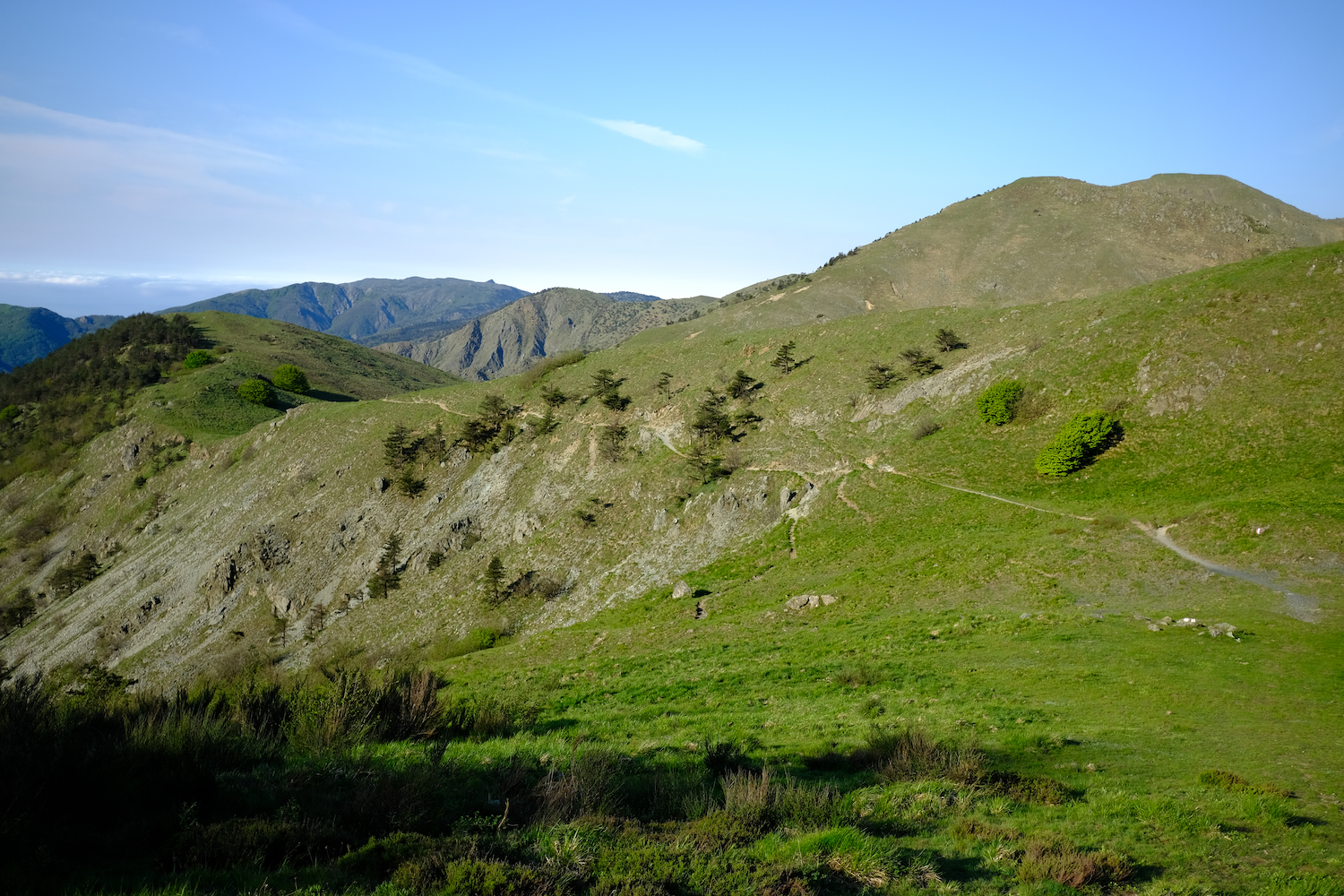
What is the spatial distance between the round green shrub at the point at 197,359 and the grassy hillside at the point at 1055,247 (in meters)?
76.5

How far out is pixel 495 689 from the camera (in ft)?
67.7

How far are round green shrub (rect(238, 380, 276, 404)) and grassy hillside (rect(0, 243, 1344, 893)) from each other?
61.5ft

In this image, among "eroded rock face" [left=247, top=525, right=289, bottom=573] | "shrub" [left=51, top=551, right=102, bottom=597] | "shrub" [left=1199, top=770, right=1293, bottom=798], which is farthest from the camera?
"shrub" [left=51, top=551, right=102, bottom=597]

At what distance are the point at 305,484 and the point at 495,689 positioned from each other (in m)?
40.9

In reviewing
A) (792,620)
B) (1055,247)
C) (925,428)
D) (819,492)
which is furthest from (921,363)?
(1055,247)

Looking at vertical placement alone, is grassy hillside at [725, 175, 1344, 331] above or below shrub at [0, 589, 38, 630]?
above

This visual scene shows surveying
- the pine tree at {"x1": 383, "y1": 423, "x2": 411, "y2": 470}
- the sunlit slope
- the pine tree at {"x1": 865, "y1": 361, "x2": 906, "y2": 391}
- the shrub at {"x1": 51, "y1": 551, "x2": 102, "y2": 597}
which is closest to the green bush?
the sunlit slope

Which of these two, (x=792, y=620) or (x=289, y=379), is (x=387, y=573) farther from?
(x=289, y=379)

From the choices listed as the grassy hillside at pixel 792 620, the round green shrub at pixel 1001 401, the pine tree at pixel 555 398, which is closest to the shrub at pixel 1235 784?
the grassy hillside at pixel 792 620

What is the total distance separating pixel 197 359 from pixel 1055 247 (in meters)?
128

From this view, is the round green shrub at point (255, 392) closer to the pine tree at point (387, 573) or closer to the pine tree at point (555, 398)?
the pine tree at point (387, 573)

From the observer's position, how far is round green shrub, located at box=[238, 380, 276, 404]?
3009 inches

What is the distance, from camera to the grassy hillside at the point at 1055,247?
8688cm

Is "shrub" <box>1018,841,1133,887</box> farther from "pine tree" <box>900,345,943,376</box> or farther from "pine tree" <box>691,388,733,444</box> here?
"pine tree" <box>900,345,943,376</box>
